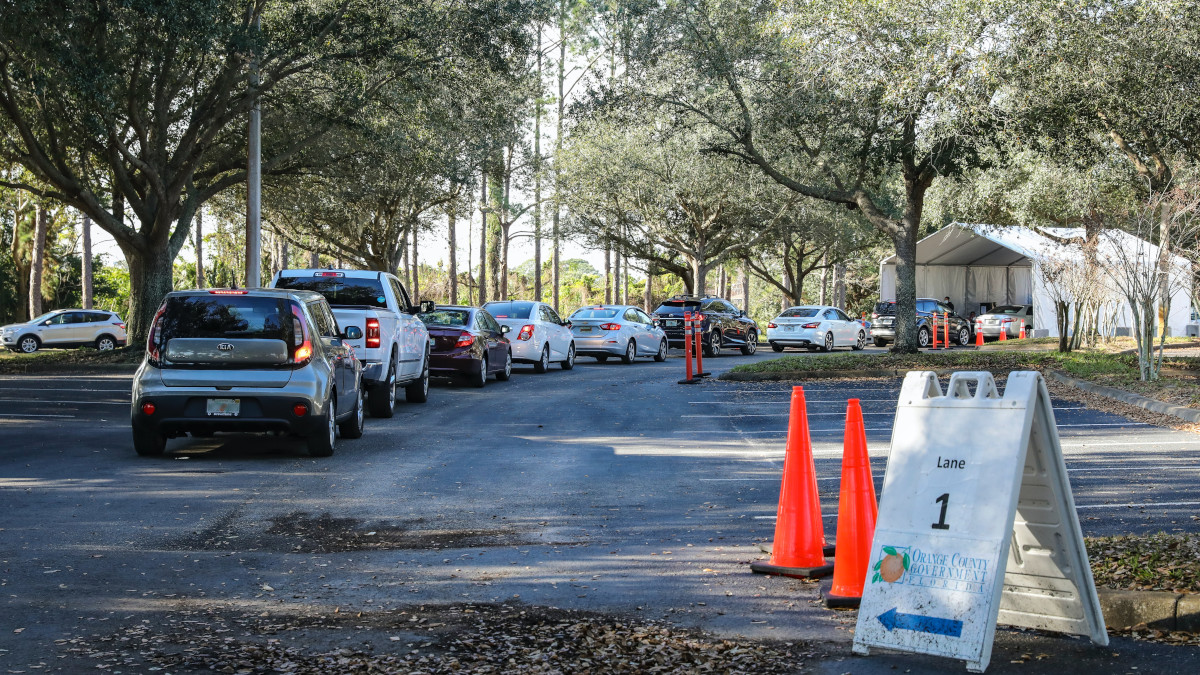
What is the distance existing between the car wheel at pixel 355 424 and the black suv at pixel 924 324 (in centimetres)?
2794

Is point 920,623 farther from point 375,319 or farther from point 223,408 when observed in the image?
point 375,319

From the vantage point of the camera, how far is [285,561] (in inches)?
263

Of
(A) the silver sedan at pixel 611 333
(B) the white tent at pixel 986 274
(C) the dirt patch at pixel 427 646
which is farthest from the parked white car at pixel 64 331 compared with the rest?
(C) the dirt patch at pixel 427 646

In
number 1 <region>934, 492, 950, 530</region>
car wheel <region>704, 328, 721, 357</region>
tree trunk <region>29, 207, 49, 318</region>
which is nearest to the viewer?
Answer: number 1 <region>934, 492, 950, 530</region>

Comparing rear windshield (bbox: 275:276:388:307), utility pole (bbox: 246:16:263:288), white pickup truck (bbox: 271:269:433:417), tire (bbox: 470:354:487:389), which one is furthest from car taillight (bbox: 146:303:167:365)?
utility pole (bbox: 246:16:263:288)

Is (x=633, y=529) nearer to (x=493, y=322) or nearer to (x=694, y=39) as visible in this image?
(x=493, y=322)

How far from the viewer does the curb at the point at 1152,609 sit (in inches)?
210

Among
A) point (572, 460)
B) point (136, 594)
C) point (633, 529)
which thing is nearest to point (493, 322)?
point (572, 460)

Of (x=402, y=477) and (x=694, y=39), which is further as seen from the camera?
(x=694, y=39)

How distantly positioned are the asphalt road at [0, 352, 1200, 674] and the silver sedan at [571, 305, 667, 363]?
1249 cm

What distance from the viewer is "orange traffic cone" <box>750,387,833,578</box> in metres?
6.41

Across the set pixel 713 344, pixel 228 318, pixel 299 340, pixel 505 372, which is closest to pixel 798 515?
pixel 299 340

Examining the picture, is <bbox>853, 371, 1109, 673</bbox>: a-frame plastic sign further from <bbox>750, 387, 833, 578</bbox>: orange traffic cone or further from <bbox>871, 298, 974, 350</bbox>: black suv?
<bbox>871, 298, 974, 350</bbox>: black suv

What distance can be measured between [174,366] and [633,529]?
5191 millimetres
